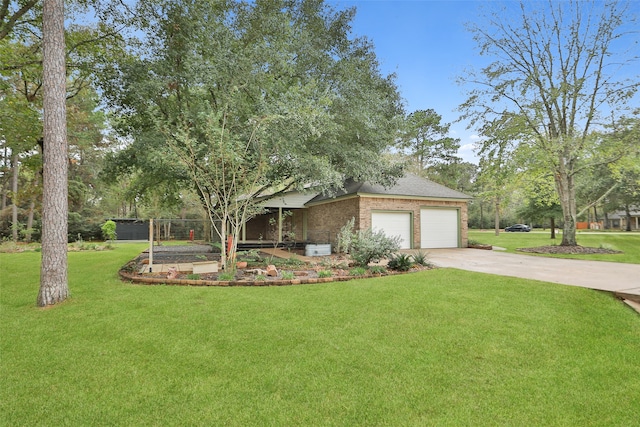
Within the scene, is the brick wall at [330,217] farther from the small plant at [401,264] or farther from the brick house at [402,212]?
the small plant at [401,264]

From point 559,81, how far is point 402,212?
891 cm

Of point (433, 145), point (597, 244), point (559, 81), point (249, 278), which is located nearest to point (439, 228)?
point (559, 81)

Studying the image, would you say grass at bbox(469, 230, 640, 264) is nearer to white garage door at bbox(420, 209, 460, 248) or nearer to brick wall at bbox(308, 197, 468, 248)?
white garage door at bbox(420, 209, 460, 248)

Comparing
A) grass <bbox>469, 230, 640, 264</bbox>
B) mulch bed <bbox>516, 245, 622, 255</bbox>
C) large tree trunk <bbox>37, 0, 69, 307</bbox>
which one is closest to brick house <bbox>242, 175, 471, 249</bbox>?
grass <bbox>469, 230, 640, 264</bbox>

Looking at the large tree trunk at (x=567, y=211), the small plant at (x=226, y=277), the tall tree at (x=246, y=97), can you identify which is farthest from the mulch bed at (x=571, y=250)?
the small plant at (x=226, y=277)

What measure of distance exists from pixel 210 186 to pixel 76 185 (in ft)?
67.8

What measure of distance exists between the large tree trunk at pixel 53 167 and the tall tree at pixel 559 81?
15354 millimetres

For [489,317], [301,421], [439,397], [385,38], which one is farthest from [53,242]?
[385,38]

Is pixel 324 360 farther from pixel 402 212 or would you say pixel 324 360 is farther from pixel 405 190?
pixel 405 190

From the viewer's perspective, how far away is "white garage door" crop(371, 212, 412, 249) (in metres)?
13.8

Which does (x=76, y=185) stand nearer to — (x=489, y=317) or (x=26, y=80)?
(x=26, y=80)

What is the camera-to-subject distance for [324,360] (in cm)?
307

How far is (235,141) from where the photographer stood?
7508 millimetres

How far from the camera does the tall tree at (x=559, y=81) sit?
13.3 meters
